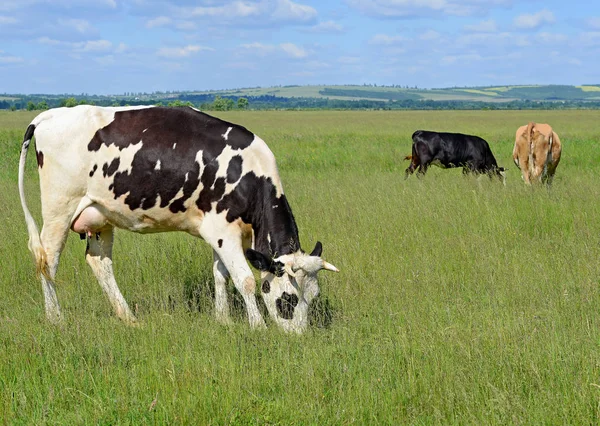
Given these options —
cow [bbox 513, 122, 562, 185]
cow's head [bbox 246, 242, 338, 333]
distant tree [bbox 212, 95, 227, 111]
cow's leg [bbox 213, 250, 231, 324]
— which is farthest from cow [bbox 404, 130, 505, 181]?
distant tree [bbox 212, 95, 227, 111]

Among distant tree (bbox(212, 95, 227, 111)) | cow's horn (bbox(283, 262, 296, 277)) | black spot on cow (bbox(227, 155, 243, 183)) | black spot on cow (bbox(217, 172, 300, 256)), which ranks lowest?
distant tree (bbox(212, 95, 227, 111))

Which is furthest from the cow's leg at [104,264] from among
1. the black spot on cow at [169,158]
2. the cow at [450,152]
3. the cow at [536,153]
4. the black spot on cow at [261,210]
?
the cow at [450,152]

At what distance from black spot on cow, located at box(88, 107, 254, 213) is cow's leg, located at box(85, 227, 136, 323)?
85 cm

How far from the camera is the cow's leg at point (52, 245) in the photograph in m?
6.98

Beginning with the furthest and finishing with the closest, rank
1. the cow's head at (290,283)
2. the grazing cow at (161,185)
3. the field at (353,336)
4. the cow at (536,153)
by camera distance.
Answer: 1. the cow at (536,153)
2. the grazing cow at (161,185)
3. the cow's head at (290,283)
4. the field at (353,336)

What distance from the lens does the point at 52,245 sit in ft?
23.4

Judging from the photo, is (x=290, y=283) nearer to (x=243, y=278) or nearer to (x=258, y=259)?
(x=258, y=259)

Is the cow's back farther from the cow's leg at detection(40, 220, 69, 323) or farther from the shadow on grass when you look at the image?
the shadow on grass

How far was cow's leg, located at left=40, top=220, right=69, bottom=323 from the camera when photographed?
698 cm

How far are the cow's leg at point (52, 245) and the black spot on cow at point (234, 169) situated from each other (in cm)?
177

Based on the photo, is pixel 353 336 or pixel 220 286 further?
pixel 220 286

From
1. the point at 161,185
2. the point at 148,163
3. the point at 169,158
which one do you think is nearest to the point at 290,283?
the point at 161,185

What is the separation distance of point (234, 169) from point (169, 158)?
2.17 feet

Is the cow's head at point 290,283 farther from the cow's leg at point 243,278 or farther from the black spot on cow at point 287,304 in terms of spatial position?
the cow's leg at point 243,278
